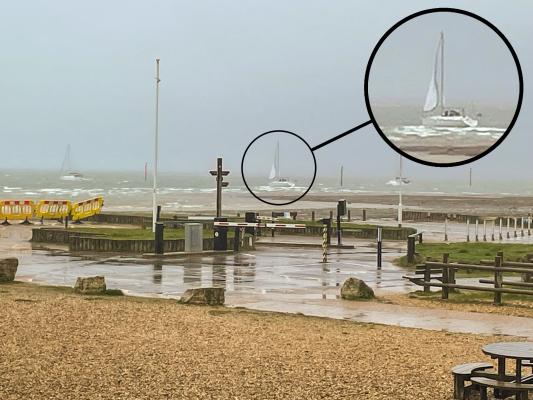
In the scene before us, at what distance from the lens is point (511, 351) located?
857cm

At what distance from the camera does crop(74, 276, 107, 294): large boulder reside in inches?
694

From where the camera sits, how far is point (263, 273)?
23531 mm

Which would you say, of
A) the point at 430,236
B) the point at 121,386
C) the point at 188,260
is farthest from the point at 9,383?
the point at 430,236

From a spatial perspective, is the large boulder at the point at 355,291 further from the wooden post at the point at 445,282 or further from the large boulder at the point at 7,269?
the large boulder at the point at 7,269

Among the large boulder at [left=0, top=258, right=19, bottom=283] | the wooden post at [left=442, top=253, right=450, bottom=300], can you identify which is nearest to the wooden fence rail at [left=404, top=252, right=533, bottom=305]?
the wooden post at [left=442, top=253, right=450, bottom=300]

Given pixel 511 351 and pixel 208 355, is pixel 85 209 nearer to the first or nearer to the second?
pixel 208 355

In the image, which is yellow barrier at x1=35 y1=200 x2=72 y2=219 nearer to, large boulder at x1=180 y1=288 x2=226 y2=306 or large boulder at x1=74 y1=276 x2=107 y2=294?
large boulder at x1=74 y1=276 x2=107 y2=294

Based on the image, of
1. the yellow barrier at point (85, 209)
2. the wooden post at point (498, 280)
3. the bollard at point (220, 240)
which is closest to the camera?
the wooden post at point (498, 280)

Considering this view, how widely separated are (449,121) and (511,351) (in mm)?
6605

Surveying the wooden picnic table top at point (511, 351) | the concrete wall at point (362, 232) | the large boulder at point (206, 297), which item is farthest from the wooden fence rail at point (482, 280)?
the concrete wall at point (362, 232)

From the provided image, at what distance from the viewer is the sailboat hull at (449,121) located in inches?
94.5

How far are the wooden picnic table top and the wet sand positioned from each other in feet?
2.10

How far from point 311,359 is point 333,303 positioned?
21.9 feet

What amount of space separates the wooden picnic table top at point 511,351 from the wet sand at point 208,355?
25.2 inches
